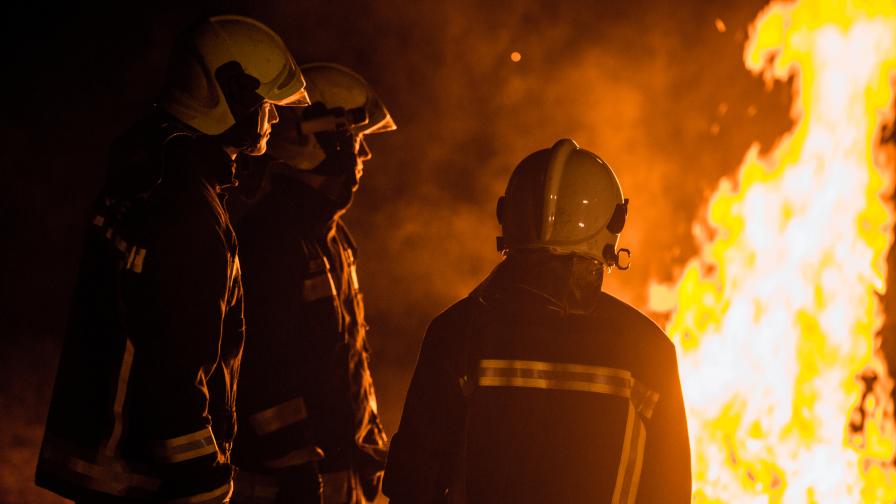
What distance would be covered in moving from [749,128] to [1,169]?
5887 millimetres

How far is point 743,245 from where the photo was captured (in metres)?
6.79

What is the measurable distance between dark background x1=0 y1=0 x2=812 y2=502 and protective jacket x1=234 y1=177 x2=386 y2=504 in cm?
221

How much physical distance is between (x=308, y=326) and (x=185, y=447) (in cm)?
125

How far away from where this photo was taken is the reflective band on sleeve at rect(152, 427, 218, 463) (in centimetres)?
242

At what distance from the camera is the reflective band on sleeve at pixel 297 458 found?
130 inches

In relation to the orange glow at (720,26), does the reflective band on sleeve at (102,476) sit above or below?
below

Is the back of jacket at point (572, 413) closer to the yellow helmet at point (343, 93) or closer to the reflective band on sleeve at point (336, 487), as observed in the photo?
the reflective band on sleeve at point (336, 487)

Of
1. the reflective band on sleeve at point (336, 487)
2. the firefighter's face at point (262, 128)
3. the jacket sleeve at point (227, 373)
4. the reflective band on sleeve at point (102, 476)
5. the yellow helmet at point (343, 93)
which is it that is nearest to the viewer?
the reflective band on sleeve at point (102, 476)

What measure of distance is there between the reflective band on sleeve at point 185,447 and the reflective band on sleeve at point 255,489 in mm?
893

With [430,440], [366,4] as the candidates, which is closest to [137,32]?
[366,4]

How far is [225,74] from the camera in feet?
10.1

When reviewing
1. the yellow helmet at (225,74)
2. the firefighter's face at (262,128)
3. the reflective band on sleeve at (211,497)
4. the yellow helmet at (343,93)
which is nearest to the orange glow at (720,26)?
the yellow helmet at (343,93)

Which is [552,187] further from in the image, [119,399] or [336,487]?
[336,487]

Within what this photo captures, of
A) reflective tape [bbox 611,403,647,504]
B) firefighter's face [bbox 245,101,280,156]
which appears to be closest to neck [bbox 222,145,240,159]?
firefighter's face [bbox 245,101,280,156]
